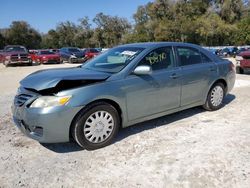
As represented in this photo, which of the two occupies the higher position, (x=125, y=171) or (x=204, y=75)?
(x=204, y=75)

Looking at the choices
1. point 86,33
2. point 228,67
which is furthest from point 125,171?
point 86,33

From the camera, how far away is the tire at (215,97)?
5887mm

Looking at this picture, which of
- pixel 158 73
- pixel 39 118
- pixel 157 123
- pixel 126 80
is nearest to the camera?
pixel 39 118

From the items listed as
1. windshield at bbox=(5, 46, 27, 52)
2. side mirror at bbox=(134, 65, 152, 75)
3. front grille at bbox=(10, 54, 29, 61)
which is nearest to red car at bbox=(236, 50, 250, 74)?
side mirror at bbox=(134, 65, 152, 75)

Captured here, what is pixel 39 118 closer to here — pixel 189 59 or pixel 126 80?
pixel 126 80

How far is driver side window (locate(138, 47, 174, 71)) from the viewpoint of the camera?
4737 millimetres

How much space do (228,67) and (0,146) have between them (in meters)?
4.82

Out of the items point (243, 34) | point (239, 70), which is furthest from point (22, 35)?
point (239, 70)

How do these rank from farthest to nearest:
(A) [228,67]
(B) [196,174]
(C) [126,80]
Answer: (A) [228,67] → (C) [126,80] → (B) [196,174]

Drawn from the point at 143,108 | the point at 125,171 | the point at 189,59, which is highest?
the point at 189,59

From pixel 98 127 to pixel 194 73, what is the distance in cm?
228

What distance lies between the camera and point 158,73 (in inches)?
189

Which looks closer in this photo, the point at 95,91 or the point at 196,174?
the point at 196,174

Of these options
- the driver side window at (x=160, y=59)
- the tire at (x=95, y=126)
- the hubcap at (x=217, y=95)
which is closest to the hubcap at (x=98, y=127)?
the tire at (x=95, y=126)
